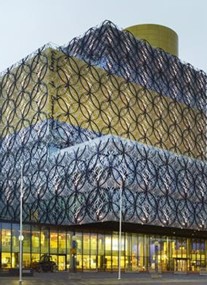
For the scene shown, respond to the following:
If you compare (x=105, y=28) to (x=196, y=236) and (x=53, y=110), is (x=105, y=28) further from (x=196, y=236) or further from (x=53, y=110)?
(x=196, y=236)

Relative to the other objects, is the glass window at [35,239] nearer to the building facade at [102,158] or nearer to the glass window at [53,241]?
the building facade at [102,158]

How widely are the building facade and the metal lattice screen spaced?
20cm

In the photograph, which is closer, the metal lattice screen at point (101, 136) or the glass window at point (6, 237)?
the glass window at point (6, 237)

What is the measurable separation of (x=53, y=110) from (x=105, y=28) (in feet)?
76.0

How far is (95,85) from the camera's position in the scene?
106 metres

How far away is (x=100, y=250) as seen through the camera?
95.3 metres

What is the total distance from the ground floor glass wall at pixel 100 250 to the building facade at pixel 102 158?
20cm

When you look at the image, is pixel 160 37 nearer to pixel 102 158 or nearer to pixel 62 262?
pixel 102 158

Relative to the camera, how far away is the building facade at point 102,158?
87188 mm

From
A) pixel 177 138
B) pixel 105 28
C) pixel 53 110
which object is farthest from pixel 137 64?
pixel 53 110

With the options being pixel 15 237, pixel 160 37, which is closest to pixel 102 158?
pixel 15 237

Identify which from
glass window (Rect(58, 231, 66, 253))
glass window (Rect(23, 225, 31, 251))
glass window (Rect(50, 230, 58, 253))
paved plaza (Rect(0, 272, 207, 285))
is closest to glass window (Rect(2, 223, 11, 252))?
glass window (Rect(23, 225, 31, 251))

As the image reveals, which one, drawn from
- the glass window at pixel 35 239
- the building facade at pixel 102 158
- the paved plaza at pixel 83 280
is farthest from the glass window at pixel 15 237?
the paved plaza at pixel 83 280

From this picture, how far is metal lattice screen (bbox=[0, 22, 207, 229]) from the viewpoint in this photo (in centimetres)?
8844
